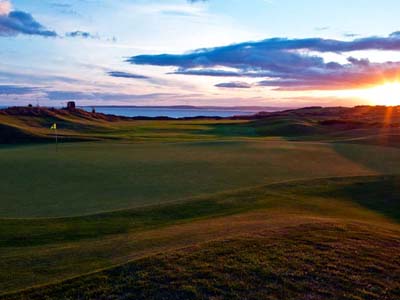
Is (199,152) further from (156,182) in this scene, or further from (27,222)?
(27,222)

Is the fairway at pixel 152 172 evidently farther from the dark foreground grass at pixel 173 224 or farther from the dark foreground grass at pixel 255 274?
the dark foreground grass at pixel 255 274

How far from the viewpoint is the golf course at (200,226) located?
7.23 m

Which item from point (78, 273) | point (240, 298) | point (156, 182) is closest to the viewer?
point (240, 298)

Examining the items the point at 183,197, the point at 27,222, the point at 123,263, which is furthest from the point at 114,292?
the point at 183,197

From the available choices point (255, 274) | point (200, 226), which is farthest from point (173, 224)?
point (255, 274)

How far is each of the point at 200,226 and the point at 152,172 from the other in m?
8.78

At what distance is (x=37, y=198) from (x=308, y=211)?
8902 mm

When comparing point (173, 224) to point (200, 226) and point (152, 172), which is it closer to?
point (200, 226)

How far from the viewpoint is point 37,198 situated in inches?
598

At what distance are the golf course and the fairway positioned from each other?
0.20ft

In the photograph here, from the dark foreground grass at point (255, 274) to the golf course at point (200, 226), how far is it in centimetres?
2

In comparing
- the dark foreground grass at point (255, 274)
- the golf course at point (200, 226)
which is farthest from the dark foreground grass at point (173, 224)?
the dark foreground grass at point (255, 274)

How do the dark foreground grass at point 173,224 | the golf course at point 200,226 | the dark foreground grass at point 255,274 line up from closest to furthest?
the dark foreground grass at point 255,274 < the golf course at point 200,226 < the dark foreground grass at point 173,224

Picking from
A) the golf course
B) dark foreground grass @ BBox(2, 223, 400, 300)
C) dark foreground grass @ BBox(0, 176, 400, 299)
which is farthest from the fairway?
dark foreground grass @ BBox(2, 223, 400, 300)
